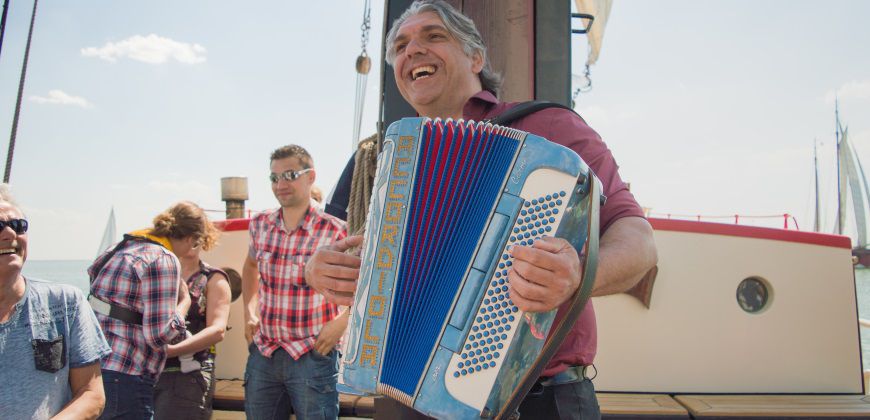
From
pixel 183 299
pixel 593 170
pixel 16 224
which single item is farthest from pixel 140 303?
pixel 593 170

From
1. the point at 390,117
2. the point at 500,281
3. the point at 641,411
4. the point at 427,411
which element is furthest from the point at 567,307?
the point at 641,411

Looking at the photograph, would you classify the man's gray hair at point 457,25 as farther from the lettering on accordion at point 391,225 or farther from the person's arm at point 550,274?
the person's arm at point 550,274

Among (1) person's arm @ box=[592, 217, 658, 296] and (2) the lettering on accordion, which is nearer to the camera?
(1) person's arm @ box=[592, 217, 658, 296]

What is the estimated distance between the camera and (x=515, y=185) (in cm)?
118

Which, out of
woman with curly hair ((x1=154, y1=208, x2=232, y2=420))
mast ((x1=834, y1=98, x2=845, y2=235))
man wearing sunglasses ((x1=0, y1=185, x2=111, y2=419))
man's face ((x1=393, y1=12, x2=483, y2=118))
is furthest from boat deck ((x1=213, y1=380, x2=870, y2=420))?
mast ((x1=834, y1=98, x2=845, y2=235))

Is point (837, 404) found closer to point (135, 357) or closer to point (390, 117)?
point (390, 117)

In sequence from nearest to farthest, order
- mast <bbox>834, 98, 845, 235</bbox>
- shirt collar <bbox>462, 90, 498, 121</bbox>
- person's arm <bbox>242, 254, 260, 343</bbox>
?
shirt collar <bbox>462, 90, 498, 121</bbox>, person's arm <bbox>242, 254, 260, 343</bbox>, mast <bbox>834, 98, 845, 235</bbox>

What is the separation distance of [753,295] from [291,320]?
12.4ft

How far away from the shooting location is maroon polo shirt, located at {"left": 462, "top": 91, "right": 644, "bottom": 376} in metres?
1.35

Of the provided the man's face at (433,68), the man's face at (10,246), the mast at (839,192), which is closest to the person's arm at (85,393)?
the man's face at (10,246)

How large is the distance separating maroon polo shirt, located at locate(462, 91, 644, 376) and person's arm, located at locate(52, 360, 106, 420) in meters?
1.65

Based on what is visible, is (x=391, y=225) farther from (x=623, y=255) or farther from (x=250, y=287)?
(x=250, y=287)

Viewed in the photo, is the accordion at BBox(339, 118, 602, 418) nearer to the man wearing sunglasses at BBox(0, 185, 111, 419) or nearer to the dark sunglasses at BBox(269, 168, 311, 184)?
the man wearing sunglasses at BBox(0, 185, 111, 419)

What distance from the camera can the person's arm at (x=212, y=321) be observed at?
2.96m
